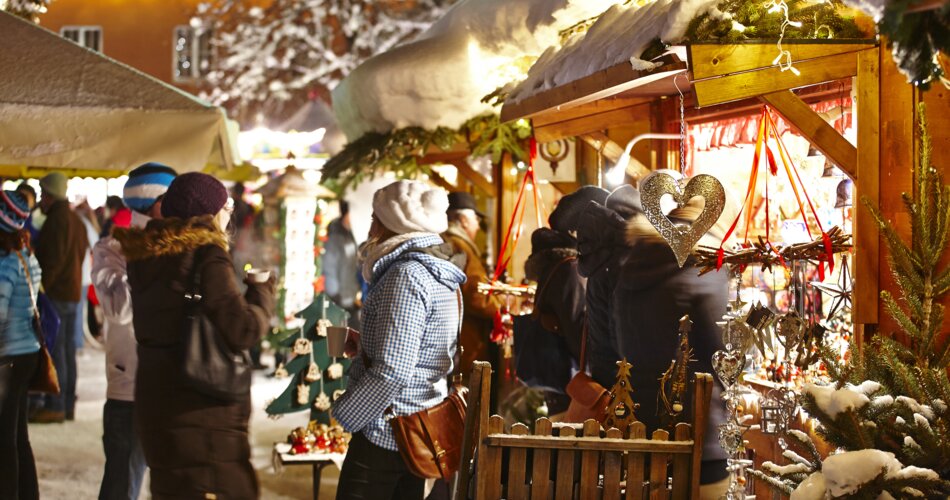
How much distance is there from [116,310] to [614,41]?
9.34 feet

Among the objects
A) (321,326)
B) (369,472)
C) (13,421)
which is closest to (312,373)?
(321,326)

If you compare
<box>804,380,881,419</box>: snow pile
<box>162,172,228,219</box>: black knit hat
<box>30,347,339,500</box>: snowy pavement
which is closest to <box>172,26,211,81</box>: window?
<box>30,347,339,500</box>: snowy pavement

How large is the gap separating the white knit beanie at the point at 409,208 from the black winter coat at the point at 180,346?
2.15 feet

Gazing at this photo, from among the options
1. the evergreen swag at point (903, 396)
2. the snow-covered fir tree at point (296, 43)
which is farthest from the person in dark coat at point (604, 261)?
the snow-covered fir tree at point (296, 43)

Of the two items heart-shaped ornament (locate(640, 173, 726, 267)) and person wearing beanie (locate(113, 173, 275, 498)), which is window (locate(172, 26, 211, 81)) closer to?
person wearing beanie (locate(113, 173, 275, 498))

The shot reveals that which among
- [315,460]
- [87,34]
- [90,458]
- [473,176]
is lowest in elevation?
[90,458]

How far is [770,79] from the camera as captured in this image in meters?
3.86

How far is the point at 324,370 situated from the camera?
7234mm

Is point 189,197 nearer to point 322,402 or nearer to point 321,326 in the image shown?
point 321,326

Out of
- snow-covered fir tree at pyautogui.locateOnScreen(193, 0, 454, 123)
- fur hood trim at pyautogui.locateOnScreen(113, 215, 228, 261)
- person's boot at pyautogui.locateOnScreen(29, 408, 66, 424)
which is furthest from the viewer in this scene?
snow-covered fir tree at pyautogui.locateOnScreen(193, 0, 454, 123)

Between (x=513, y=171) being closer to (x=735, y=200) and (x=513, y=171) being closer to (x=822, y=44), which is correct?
(x=735, y=200)

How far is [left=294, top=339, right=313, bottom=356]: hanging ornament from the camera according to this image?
7.09m

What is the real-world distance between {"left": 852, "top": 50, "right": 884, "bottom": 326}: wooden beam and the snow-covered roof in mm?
3029

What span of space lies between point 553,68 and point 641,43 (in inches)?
51.2
